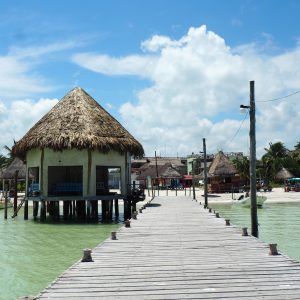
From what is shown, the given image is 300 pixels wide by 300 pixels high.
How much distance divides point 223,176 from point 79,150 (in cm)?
3645

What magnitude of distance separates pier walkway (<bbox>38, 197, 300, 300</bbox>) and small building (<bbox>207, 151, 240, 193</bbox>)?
46376 millimetres

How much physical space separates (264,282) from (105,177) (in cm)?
2719

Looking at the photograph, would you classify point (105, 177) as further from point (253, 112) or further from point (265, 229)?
point (253, 112)

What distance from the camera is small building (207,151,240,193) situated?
59.8 meters

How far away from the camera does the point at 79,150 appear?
26.9 metres

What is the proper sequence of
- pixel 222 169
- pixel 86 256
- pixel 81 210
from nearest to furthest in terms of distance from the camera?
pixel 86 256 < pixel 81 210 < pixel 222 169

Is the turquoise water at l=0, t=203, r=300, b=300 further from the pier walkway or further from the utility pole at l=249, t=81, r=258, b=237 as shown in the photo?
the pier walkway

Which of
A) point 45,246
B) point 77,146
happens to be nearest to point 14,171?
point 77,146

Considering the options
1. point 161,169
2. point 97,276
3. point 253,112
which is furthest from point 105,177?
point 161,169

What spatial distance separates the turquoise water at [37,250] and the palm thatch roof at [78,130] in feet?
14.3

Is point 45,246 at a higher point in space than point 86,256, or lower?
lower

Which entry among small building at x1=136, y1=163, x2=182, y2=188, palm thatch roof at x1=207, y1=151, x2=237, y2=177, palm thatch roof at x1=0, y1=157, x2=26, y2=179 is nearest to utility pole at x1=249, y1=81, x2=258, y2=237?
palm thatch roof at x1=0, y1=157, x2=26, y2=179

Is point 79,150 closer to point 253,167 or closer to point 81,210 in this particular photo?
point 81,210

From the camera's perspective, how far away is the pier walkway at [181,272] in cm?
739
